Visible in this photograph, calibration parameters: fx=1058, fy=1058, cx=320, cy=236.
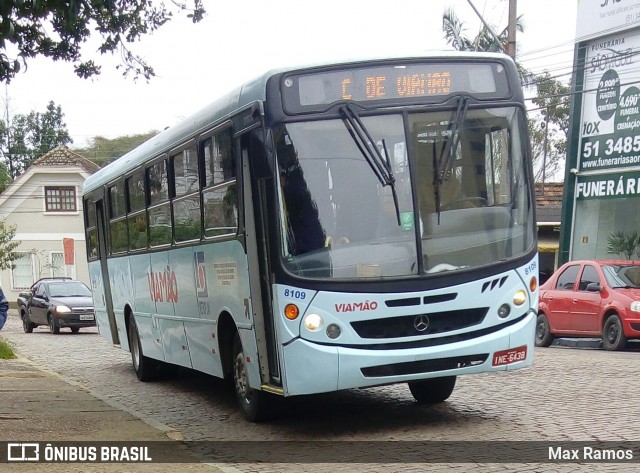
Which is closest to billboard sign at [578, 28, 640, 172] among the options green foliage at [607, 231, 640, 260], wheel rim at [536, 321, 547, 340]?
green foliage at [607, 231, 640, 260]

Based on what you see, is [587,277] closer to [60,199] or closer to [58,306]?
[58,306]

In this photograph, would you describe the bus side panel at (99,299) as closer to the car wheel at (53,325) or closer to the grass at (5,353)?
the grass at (5,353)

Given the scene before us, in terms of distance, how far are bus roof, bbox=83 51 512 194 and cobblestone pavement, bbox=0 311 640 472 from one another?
3.03 metres

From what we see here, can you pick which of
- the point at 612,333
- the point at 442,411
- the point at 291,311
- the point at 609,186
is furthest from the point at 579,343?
the point at 291,311

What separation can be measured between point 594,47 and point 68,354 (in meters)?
17.7

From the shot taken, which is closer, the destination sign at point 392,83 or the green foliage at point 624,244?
the destination sign at point 392,83

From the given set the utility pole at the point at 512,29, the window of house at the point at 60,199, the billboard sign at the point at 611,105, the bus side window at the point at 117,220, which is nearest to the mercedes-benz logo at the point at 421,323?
the bus side window at the point at 117,220

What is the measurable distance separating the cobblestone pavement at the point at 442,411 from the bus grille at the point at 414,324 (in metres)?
0.89

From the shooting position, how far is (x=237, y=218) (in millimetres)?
9805

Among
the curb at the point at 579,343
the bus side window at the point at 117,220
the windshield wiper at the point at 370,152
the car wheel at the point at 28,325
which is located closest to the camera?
the windshield wiper at the point at 370,152

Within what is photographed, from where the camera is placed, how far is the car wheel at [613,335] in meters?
18.7

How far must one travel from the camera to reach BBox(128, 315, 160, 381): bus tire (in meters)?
15.4

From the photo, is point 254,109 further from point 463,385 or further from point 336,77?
point 463,385

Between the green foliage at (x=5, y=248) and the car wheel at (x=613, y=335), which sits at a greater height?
the green foliage at (x=5, y=248)
